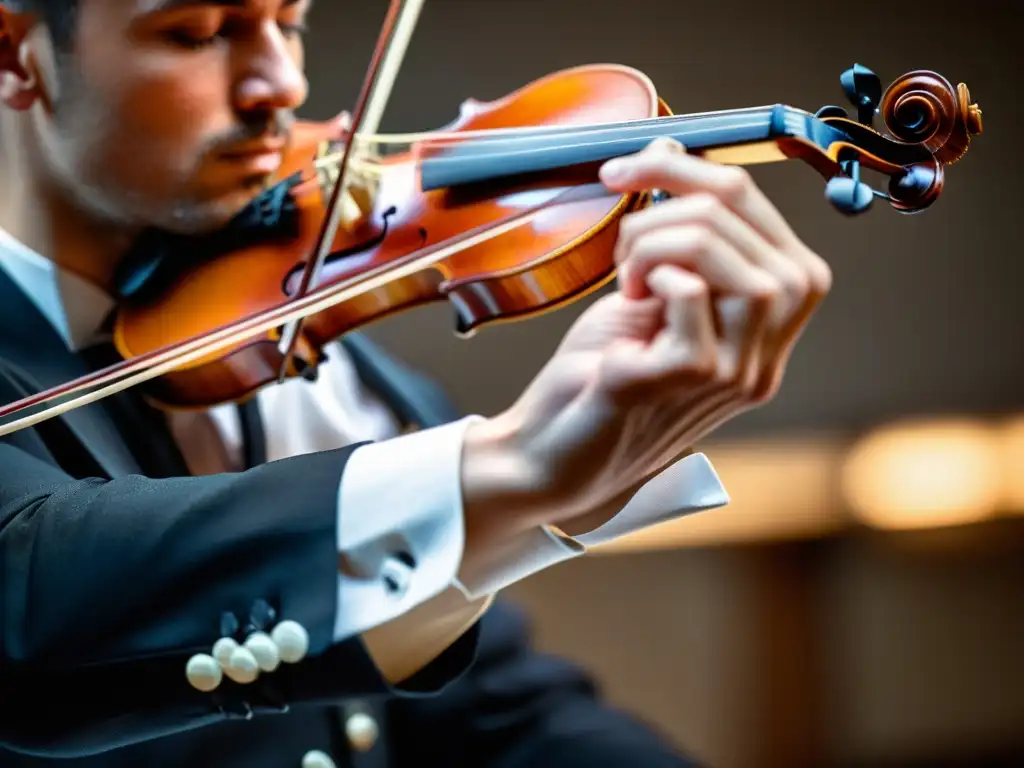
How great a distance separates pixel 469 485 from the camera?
1.50 ft

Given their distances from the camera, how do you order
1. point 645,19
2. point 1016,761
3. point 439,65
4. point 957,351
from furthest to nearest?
point 1016,761 < point 957,351 < point 439,65 < point 645,19

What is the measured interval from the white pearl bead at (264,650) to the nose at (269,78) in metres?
0.26

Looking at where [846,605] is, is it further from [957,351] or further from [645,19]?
[645,19]

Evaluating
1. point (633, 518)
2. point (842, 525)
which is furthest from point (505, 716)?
point (842, 525)

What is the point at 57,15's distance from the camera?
60 cm

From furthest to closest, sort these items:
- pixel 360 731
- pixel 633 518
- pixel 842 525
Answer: pixel 842 525 < pixel 360 731 < pixel 633 518

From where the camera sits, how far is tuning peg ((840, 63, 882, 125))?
1.61 feet

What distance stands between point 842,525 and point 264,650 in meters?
1.34

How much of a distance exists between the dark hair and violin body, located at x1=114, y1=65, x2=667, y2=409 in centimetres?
12

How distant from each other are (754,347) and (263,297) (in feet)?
0.87

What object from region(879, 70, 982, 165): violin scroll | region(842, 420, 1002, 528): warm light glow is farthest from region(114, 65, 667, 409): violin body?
region(842, 420, 1002, 528): warm light glow

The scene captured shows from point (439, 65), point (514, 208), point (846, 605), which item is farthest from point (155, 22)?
point (846, 605)

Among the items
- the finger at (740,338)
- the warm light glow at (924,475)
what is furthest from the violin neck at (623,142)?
the warm light glow at (924,475)

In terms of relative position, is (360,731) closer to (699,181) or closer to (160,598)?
(160,598)
